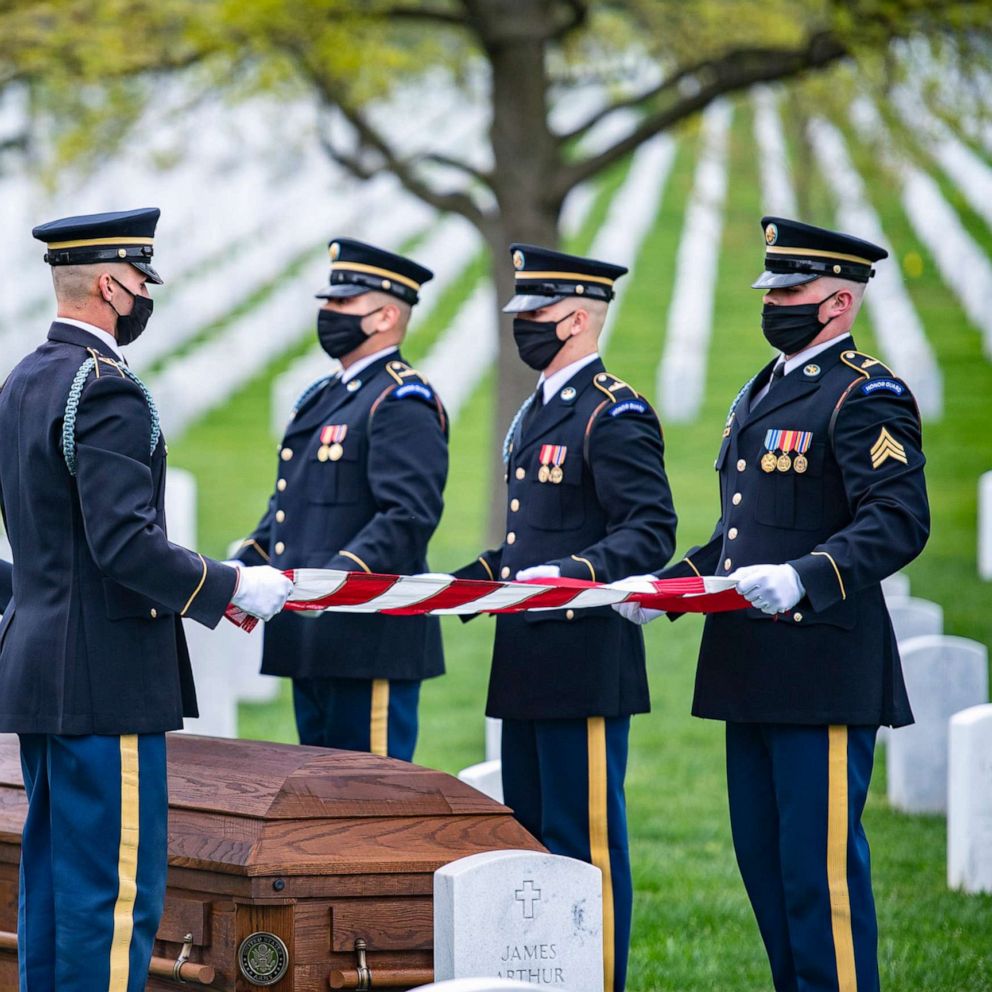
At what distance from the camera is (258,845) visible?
174 inches

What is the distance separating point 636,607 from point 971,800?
2133mm

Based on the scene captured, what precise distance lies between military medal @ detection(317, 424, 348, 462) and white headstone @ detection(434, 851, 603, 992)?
2096 millimetres

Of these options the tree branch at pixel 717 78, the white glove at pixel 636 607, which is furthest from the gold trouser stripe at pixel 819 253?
the tree branch at pixel 717 78

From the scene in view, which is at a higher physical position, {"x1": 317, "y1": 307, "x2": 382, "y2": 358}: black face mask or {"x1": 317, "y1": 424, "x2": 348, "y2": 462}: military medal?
{"x1": 317, "y1": 307, "x2": 382, "y2": 358}: black face mask

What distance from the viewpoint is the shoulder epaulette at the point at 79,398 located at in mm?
4297

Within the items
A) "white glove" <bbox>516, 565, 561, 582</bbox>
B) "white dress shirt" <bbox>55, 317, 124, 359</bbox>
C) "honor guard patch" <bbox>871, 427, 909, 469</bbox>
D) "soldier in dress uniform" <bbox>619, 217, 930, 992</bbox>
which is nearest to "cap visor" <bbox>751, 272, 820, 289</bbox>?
"soldier in dress uniform" <bbox>619, 217, 930, 992</bbox>

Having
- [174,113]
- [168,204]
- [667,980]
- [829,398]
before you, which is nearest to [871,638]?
[829,398]

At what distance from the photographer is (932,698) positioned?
7957 millimetres

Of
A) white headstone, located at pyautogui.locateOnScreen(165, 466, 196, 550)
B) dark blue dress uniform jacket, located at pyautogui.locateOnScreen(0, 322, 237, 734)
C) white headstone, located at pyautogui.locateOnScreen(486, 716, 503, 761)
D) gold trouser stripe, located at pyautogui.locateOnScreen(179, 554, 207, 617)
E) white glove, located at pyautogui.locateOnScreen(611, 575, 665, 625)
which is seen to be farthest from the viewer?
white headstone, located at pyautogui.locateOnScreen(165, 466, 196, 550)

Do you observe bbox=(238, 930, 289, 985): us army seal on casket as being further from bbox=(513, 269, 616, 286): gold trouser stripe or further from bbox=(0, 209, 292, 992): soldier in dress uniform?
bbox=(513, 269, 616, 286): gold trouser stripe

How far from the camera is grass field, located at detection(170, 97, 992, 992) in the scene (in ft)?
19.9

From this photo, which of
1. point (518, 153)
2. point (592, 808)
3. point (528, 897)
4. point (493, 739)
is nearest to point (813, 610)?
point (592, 808)

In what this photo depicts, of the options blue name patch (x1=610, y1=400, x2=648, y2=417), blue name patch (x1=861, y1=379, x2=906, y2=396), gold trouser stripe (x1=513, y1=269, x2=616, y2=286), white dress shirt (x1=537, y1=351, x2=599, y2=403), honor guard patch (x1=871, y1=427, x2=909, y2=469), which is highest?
gold trouser stripe (x1=513, y1=269, x2=616, y2=286)

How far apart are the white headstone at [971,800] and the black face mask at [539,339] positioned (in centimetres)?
222
